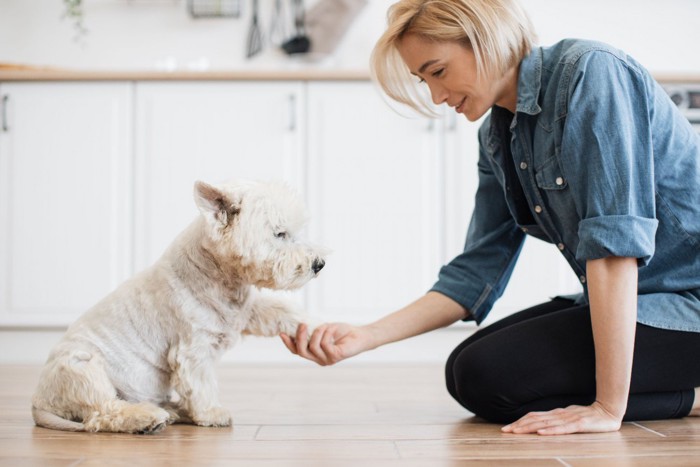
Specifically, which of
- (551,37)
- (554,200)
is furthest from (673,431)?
(551,37)

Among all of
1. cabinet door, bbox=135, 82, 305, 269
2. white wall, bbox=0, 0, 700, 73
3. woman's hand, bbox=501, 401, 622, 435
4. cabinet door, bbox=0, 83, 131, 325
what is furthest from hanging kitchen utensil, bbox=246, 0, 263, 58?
woman's hand, bbox=501, 401, 622, 435

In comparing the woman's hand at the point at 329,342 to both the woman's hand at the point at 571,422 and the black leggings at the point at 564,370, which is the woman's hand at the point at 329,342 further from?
the woman's hand at the point at 571,422

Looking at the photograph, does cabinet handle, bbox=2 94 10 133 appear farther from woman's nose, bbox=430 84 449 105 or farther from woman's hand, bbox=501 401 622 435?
woman's hand, bbox=501 401 622 435

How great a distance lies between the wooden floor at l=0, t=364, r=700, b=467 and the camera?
4.02ft

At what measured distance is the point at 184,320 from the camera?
154cm

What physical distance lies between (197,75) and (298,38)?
2.38 feet

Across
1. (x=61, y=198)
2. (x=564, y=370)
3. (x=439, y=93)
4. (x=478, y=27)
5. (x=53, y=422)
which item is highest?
(x=478, y=27)

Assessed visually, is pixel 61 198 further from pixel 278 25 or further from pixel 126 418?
pixel 126 418

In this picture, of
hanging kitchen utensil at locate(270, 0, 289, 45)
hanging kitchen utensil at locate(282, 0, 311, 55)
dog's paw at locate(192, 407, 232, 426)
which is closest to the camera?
dog's paw at locate(192, 407, 232, 426)

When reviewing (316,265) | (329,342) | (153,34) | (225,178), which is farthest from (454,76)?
(153,34)

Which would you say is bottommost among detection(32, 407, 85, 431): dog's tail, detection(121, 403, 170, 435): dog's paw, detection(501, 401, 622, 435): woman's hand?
detection(32, 407, 85, 431): dog's tail

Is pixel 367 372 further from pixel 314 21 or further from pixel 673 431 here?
pixel 314 21

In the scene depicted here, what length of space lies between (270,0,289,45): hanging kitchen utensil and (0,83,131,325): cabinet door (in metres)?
0.93

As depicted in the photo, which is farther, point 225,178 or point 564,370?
point 225,178
